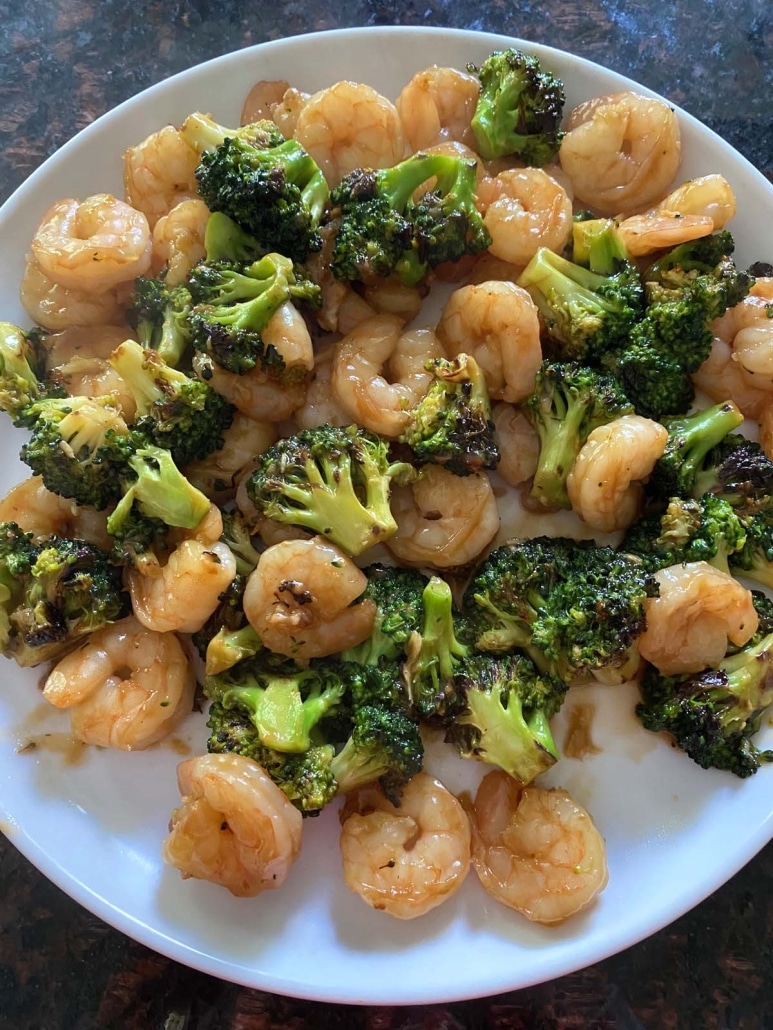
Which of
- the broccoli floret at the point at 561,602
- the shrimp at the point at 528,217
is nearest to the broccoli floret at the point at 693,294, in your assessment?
the shrimp at the point at 528,217

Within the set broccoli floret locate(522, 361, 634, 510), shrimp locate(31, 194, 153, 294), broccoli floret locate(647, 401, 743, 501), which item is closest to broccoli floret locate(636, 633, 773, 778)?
broccoli floret locate(647, 401, 743, 501)

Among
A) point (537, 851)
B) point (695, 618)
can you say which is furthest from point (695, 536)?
point (537, 851)

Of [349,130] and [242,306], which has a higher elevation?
[349,130]

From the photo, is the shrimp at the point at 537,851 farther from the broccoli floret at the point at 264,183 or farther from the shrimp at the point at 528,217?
the broccoli floret at the point at 264,183

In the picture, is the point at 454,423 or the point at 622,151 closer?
the point at 454,423

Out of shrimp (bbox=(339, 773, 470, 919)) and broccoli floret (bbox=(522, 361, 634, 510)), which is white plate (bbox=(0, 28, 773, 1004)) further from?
broccoli floret (bbox=(522, 361, 634, 510))

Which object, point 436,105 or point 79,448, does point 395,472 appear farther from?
point 436,105

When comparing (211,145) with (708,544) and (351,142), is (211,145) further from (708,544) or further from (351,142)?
(708,544)

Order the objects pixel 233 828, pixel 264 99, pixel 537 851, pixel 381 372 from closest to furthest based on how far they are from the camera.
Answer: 1. pixel 233 828
2. pixel 537 851
3. pixel 381 372
4. pixel 264 99

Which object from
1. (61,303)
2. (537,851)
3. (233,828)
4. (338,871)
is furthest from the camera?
(61,303)

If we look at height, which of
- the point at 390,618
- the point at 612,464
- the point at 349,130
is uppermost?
the point at 349,130
